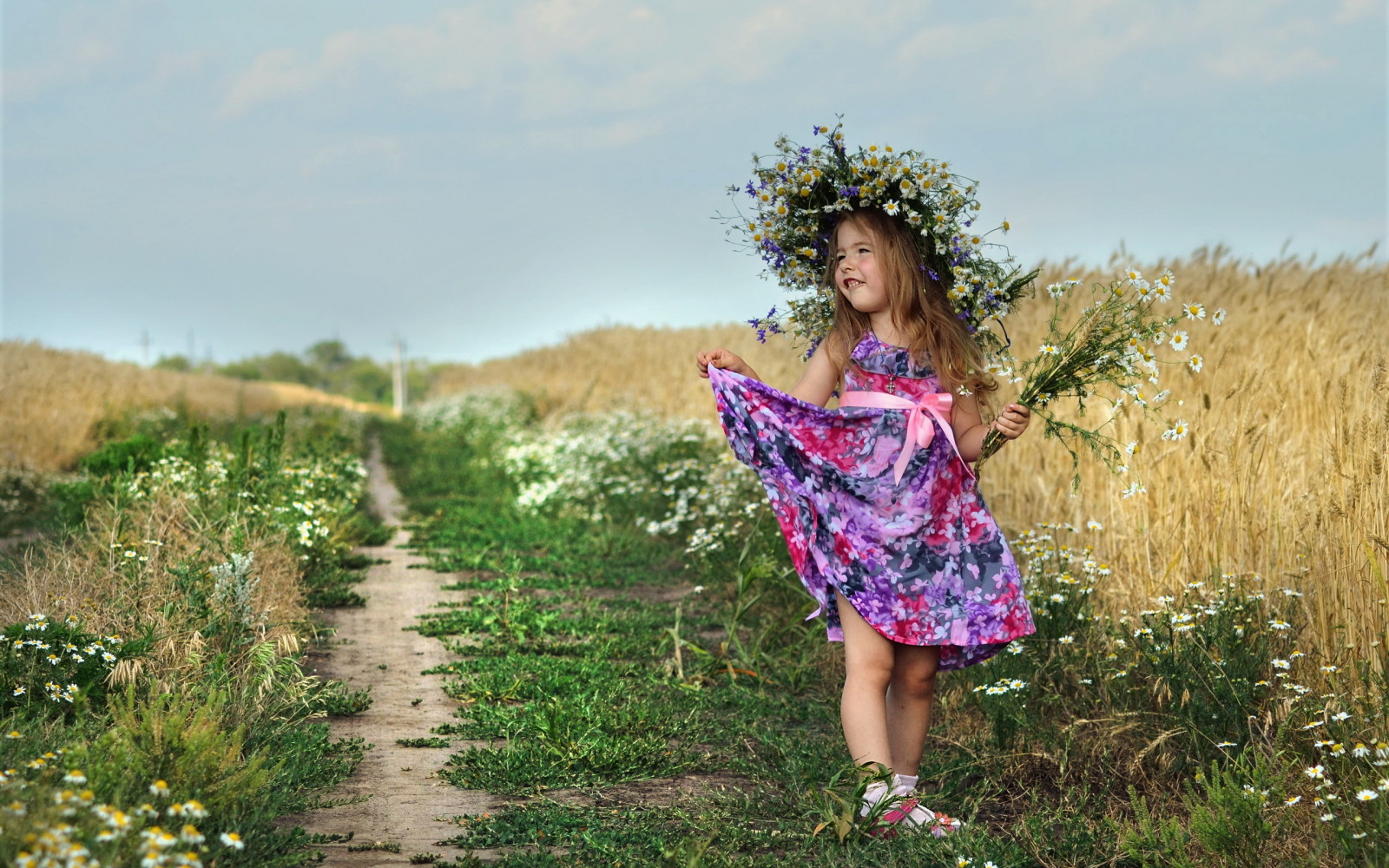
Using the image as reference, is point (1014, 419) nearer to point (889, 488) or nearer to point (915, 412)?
point (915, 412)

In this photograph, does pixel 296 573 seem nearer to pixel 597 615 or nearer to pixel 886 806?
pixel 597 615

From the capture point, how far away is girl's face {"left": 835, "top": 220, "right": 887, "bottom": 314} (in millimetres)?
4059

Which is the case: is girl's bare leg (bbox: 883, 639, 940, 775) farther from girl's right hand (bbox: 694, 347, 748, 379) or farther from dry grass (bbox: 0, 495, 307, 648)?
dry grass (bbox: 0, 495, 307, 648)

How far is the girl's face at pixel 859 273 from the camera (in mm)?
4059

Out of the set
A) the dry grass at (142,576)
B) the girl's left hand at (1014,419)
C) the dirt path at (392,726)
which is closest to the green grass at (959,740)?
the dirt path at (392,726)

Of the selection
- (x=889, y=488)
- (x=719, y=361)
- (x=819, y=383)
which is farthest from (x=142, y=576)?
(x=889, y=488)

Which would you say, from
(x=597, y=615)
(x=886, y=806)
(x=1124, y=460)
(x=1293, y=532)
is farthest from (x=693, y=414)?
(x=886, y=806)

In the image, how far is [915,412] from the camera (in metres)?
3.89

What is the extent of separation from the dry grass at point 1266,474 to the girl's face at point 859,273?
1842 millimetres

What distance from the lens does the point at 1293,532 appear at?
186 inches

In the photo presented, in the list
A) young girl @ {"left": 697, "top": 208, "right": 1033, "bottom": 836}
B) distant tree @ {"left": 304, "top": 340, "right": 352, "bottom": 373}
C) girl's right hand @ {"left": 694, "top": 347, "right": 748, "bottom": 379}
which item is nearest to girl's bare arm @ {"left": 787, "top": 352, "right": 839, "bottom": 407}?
young girl @ {"left": 697, "top": 208, "right": 1033, "bottom": 836}

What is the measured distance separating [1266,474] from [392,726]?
4031 millimetres

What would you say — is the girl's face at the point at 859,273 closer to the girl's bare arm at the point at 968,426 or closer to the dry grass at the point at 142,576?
the girl's bare arm at the point at 968,426

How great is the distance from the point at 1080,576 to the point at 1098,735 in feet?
3.85
